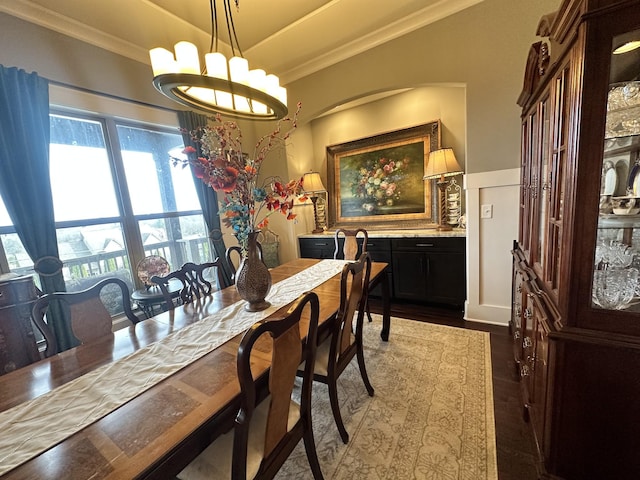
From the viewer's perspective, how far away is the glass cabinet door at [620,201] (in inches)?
33.2

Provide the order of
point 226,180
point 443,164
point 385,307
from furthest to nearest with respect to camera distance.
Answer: point 443,164
point 385,307
point 226,180

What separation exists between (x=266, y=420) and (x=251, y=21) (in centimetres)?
311

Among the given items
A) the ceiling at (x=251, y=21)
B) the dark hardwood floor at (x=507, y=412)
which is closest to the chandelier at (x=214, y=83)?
the ceiling at (x=251, y=21)

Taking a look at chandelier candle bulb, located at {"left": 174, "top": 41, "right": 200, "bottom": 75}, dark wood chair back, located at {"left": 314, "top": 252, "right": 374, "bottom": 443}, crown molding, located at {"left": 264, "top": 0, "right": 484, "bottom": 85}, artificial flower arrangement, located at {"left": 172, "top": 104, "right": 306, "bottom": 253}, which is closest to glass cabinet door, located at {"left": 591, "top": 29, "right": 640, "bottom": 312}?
dark wood chair back, located at {"left": 314, "top": 252, "right": 374, "bottom": 443}

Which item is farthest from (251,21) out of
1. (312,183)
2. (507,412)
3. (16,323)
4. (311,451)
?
(507,412)

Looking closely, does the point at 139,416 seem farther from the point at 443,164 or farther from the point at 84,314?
the point at 443,164

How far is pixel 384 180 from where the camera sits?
139 inches

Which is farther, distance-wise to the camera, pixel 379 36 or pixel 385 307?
pixel 379 36

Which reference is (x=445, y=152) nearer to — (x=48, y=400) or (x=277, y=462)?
(x=277, y=462)

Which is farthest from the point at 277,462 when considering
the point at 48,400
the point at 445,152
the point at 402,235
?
the point at 445,152

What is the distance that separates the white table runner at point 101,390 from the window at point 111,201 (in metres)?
1.84

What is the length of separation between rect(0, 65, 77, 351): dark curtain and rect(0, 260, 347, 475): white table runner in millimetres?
1673

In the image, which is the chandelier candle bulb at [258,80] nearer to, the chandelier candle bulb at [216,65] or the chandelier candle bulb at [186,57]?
the chandelier candle bulb at [216,65]

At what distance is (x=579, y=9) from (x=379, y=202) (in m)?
2.84
